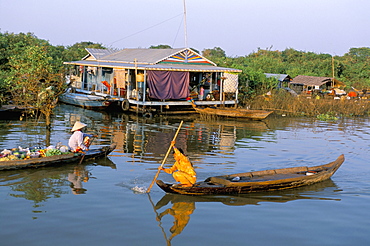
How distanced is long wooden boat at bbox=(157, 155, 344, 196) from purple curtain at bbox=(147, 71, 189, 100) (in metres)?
11.4

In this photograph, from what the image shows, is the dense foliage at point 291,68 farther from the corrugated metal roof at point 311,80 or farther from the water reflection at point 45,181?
the water reflection at point 45,181

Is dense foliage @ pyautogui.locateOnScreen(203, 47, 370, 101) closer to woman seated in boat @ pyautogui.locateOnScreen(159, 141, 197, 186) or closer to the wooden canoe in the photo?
the wooden canoe

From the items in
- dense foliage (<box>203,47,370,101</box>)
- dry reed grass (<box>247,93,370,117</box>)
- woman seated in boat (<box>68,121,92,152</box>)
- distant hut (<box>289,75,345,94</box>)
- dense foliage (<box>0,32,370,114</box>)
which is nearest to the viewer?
woman seated in boat (<box>68,121,92,152</box>)

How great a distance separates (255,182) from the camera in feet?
28.0

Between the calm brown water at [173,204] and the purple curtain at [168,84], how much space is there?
6404 millimetres

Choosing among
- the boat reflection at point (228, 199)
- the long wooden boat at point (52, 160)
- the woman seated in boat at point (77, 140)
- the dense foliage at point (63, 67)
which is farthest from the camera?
the dense foliage at point (63, 67)

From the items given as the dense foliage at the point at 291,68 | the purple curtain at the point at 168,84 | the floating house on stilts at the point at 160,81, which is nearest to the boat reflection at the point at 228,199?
the floating house on stilts at the point at 160,81

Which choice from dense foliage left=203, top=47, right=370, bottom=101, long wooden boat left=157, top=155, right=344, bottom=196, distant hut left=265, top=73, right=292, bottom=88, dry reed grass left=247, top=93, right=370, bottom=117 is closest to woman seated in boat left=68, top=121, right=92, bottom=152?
long wooden boat left=157, top=155, right=344, bottom=196

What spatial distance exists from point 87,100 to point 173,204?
1471cm

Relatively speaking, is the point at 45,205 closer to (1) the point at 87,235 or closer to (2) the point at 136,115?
(1) the point at 87,235

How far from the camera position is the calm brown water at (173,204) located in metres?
6.59

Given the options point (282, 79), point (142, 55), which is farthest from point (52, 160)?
point (282, 79)

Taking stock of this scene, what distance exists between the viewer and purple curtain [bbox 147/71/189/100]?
20.2 metres

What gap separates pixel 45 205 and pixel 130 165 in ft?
11.3
